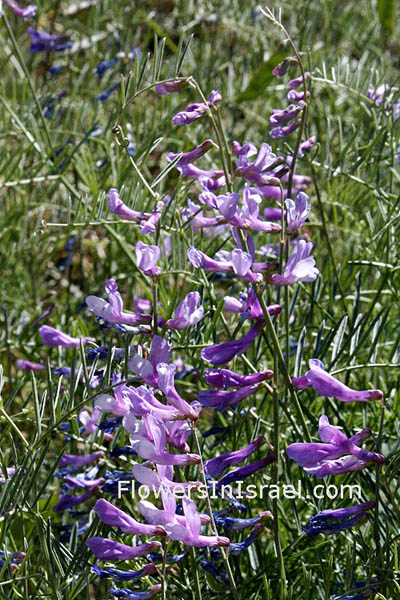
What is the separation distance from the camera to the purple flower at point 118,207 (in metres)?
1.05

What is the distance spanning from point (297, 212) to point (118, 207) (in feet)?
0.72

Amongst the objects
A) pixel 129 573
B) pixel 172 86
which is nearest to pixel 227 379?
pixel 129 573

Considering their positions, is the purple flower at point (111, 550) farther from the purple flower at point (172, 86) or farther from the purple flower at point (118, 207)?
the purple flower at point (172, 86)

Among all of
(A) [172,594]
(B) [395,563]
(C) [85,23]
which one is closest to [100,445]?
(A) [172,594]

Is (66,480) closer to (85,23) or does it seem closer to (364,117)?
(364,117)

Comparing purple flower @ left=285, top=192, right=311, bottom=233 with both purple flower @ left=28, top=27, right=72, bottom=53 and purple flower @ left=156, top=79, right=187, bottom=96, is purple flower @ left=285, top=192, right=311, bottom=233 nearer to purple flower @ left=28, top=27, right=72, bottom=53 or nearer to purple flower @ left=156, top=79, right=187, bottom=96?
purple flower @ left=156, top=79, right=187, bottom=96

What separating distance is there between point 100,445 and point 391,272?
23.0 inches

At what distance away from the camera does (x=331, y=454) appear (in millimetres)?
882

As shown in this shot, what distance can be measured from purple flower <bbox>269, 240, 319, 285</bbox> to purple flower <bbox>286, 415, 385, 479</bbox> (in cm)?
18

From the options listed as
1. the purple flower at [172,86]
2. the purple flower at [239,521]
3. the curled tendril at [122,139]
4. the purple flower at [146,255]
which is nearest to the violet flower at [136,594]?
the purple flower at [239,521]

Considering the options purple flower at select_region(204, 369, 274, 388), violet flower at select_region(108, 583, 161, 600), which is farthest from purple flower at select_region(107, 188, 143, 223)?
violet flower at select_region(108, 583, 161, 600)

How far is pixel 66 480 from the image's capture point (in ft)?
3.97

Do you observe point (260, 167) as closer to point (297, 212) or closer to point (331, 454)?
point (297, 212)

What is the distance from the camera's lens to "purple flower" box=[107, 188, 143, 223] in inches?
41.5
